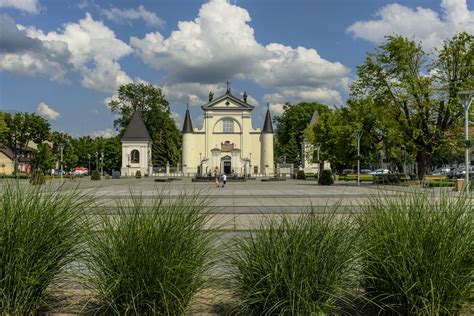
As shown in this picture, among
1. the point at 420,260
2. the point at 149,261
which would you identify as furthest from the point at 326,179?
the point at 149,261

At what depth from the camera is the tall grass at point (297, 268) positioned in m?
3.13

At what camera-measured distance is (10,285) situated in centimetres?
328

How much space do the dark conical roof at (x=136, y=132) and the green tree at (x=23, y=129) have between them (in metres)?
15.4

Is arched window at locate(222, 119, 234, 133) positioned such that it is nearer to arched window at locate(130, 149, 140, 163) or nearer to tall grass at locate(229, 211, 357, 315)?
arched window at locate(130, 149, 140, 163)

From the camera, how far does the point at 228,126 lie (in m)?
81.8

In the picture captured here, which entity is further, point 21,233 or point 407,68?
point 407,68

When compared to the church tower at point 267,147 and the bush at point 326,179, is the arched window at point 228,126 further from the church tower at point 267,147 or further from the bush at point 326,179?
the bush at point 326,179

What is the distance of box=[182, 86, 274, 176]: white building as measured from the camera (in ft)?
265

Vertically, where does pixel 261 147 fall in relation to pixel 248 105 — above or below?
below

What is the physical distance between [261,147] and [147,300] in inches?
3109

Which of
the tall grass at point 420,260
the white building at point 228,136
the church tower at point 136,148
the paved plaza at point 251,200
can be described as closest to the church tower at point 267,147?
the white building at point 228,136

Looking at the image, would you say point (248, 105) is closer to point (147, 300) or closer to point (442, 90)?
point (442, 90)

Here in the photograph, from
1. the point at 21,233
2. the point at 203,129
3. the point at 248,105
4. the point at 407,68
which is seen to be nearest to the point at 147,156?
the point at 203,129

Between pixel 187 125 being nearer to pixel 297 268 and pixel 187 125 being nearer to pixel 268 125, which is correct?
pixel 268 125
